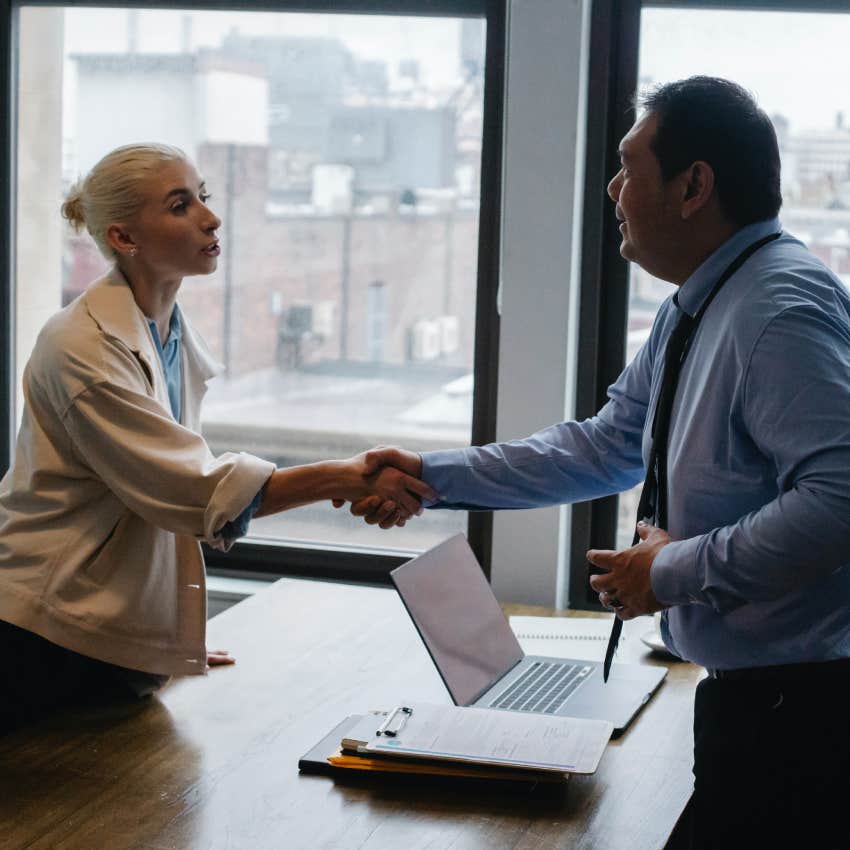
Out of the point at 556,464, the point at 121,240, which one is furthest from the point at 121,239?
the point at 556,464

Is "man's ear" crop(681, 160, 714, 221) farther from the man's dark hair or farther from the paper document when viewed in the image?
the paper document

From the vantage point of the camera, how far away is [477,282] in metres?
3.02

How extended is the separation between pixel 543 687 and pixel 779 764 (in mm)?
653

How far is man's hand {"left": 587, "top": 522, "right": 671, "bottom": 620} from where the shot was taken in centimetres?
161

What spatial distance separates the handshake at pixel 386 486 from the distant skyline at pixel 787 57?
1211mm

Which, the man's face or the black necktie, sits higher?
the man's face

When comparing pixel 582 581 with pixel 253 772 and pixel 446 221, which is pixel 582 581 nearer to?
pixel 446 221

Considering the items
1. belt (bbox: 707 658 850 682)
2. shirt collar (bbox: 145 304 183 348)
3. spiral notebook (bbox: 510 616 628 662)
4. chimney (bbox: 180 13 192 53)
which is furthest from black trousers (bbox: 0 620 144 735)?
chimney (bbox: 180 13 192 53)

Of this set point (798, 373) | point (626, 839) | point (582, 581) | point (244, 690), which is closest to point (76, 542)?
point (244, 690)

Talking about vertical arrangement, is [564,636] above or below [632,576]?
below

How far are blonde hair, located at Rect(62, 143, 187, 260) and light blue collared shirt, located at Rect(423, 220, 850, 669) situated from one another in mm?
1006

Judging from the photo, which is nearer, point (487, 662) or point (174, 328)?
point (487, 662)

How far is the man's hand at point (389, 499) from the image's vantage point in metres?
2.27

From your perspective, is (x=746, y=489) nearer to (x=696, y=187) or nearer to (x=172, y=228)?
(x=696, y=187)
